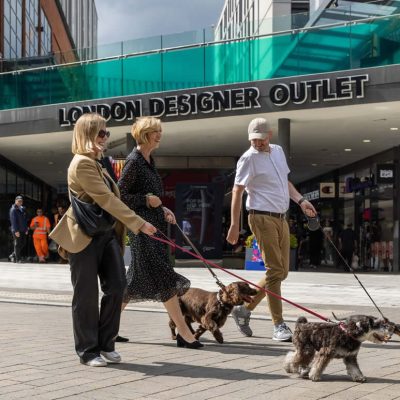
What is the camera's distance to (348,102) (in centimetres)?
1675

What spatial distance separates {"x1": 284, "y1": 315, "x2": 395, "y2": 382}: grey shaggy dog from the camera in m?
4.16

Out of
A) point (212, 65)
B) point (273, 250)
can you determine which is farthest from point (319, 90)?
point (273, 250)

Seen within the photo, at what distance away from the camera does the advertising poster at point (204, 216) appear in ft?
70.9

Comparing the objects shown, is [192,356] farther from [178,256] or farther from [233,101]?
[178,256]

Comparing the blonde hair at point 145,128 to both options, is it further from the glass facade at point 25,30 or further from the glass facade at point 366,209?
→ the glass facade at point 25,30

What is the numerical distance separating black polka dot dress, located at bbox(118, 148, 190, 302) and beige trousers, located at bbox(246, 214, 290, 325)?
2.61 feet

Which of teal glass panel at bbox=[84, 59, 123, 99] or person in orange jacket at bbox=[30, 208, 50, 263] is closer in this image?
teal glass panel at bbox=[84, 59, 123, 99]

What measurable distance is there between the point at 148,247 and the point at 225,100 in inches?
517

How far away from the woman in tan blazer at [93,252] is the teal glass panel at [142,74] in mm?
14648

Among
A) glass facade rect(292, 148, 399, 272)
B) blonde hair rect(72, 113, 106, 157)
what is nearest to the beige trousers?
blonde hair rect(72, 113, 106, 157)

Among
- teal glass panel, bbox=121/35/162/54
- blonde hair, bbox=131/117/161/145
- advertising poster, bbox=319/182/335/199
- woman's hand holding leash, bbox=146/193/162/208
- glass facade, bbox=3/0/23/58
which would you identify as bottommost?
woman's hand holding leash, bbox=146/193/162/208

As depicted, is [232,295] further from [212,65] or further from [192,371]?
[212,65]

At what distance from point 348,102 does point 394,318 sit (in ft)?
32.0

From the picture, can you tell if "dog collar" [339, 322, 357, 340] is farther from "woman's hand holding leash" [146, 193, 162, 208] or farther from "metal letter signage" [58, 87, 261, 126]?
"metal letter signage" [58, 87, 261, 126]
